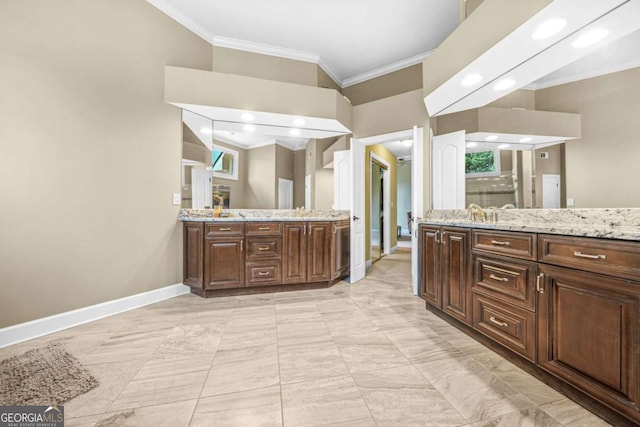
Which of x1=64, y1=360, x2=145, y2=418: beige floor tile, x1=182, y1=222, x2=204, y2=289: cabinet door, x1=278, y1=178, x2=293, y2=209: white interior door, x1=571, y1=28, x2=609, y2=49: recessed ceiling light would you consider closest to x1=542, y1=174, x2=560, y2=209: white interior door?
x1=571, y1=28, x2=609, y2=49: recessed ceiling light

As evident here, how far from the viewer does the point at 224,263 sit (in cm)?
279

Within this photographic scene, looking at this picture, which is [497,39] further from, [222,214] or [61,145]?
[61,145]

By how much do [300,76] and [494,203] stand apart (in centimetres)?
305

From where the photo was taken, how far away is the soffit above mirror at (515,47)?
1.42m

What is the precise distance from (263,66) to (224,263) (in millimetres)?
2759

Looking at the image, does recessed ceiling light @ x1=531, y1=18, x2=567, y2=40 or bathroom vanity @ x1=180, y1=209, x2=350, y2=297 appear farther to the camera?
bathroom vanity @ x1=180, y1=209, x2=350, y2=297

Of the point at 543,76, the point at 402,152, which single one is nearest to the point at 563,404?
the point at 543,76

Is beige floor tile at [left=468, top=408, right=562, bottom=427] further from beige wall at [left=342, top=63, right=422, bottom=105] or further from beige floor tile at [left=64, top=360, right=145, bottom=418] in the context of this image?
beige wall at [left=342, top=63, right=422, bottom=105]

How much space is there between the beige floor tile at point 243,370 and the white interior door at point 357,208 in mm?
1966

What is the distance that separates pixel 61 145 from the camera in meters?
2.02

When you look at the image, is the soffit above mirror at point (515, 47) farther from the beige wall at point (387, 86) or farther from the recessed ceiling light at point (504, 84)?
the beige wall at point (387, 86)

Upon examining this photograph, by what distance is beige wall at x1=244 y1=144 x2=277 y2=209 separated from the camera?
3367mm

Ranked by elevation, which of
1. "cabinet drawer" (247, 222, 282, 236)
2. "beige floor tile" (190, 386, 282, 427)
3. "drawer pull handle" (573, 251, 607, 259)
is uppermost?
"cabinet drawer" (247, 222, 282, 236)

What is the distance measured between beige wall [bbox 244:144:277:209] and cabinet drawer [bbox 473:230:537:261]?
2.52 meters
